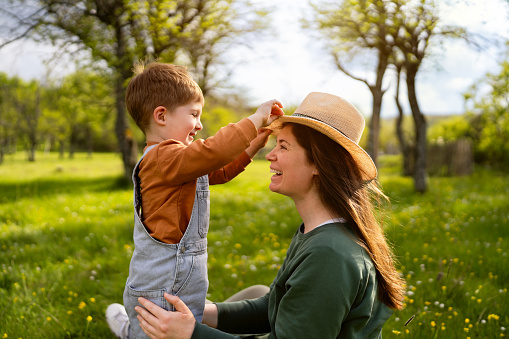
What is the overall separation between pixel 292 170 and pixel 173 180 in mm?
652

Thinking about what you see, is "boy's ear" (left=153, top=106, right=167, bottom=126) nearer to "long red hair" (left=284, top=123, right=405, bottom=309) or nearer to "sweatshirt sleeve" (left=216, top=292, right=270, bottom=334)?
"long red hair" (left=284, top=123, right=405, bottom=309)

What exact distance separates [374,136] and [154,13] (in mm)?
6582

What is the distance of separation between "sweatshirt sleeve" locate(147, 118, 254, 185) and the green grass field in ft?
3.74

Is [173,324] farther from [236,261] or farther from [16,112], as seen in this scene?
[16,112]

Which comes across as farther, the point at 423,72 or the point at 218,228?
the point at 423,72

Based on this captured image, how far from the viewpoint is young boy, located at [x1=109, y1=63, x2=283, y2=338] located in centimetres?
213

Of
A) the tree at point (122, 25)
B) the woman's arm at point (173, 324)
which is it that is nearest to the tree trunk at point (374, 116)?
the tree at point (122, 25)

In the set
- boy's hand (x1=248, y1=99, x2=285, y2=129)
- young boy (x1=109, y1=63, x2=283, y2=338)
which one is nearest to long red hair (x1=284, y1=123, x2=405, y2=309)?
boy's hand (x1=248, y1=99, x2=285, y2=129)

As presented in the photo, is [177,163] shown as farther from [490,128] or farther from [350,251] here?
[490,128]

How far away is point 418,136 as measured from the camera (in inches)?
465

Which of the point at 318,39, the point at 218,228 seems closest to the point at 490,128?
the point at 318,39

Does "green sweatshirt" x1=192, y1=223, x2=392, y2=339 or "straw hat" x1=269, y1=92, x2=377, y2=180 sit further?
"straw hat" x1=269, y1=92, x2=377, y2=180

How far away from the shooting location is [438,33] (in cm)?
920

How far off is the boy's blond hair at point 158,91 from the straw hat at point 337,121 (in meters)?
0.57
